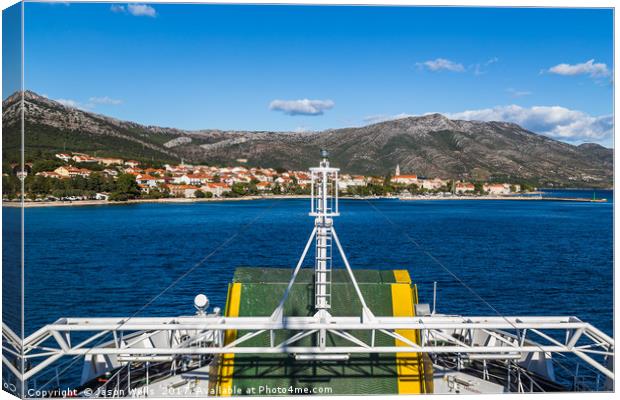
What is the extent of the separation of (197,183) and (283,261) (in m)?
83.3

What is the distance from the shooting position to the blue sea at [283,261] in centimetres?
2033

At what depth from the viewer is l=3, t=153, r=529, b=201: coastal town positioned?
77000mm

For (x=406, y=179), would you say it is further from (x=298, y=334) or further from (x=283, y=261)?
(x=298, y=334)

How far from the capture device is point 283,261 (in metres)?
30.0

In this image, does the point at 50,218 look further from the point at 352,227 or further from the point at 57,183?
the point at 352,227

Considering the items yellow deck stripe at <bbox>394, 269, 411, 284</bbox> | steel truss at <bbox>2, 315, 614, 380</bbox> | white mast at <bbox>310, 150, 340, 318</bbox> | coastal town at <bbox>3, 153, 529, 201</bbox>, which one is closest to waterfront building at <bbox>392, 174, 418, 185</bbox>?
coastal town at <bbox>3, 153, 529, 201</bbox>

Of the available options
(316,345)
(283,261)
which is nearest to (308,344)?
(316,345)

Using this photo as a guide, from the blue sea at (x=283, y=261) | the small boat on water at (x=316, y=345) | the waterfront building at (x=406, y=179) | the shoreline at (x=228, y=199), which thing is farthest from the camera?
the waterfront building at (x=406, y=179)

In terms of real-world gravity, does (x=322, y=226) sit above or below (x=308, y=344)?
above

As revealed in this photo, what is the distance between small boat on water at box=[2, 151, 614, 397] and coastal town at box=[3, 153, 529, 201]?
51.3 m

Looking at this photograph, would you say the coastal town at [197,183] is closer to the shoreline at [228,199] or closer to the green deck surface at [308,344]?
the shoreline at [228,199]

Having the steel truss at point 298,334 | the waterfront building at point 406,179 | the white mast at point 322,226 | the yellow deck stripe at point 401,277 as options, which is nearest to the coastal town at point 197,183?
the waterfront building at point 406,179

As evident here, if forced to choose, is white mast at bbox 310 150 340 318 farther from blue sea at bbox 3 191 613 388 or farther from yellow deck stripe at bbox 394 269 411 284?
blue sea at bbox 3 191 613 388

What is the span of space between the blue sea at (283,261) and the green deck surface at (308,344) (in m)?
3.21
